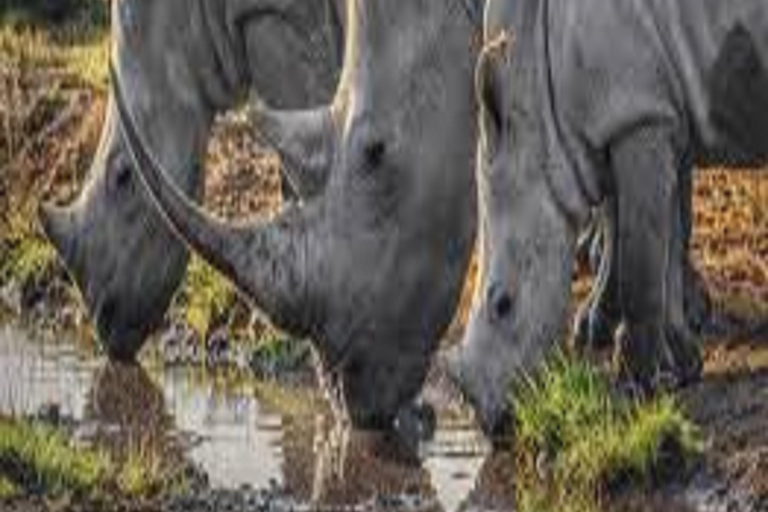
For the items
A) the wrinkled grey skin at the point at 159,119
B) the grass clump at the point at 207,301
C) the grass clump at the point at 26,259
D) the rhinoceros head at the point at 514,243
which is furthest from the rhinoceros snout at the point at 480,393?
the grass clump at the point at 26,259

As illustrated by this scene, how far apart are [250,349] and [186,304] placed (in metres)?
1.01

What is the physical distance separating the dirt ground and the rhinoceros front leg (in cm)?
23

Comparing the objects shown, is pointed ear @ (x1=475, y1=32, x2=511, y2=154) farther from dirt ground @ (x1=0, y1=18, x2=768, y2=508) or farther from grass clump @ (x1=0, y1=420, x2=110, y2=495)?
grass clump @ (x1=0, y1=420, x2=110, y2=495)

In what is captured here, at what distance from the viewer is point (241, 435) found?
12.2 m

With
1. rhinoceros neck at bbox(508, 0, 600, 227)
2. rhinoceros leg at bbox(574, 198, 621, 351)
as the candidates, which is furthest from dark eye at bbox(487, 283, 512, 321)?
rhinoceros leg at bbox(574, 198, 621, 351)

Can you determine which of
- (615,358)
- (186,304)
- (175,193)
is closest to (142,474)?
(175,193)

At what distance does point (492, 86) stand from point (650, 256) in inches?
38.0

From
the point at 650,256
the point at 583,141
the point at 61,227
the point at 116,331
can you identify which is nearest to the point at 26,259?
the point at 116,331

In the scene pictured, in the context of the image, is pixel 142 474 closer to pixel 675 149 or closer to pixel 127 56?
pixel 675 149

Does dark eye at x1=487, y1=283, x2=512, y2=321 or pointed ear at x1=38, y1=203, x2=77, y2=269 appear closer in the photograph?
dark eye at x1=487, y1=283, x2=512, y2=321

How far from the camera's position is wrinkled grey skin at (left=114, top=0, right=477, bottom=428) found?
11.0 m

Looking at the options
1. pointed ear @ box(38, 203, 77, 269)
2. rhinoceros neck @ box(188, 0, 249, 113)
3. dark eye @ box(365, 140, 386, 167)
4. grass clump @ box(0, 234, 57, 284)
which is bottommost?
grass clump @ box(0, 234, 57, 284)

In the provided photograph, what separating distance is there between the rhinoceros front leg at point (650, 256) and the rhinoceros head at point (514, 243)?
10.1 inches

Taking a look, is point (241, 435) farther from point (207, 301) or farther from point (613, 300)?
point (207, 301)
